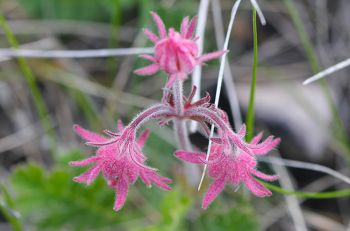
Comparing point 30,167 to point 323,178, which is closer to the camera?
point 30,167

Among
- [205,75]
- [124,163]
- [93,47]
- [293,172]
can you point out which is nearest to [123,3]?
[93,47]

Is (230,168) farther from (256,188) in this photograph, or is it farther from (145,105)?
(145,105)

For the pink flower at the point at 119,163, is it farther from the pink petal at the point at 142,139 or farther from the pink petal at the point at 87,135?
the pink petal at the point at 142,139

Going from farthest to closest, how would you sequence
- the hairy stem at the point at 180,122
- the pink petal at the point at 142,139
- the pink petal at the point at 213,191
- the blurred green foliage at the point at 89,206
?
1. the blurred green foliage at the point at 89,206
2. the pink petal at the point at 142,139
3. the hairy stem at the point at 180,122
4. the pink petal at the point at 213,191

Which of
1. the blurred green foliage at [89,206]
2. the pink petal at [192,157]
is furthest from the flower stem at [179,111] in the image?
the blurred green foliage at [89,206]

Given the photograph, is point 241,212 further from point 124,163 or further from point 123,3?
point 123,3

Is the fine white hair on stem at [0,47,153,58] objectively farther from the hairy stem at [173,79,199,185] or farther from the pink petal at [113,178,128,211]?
the pink petal at [113,178,128,211]
